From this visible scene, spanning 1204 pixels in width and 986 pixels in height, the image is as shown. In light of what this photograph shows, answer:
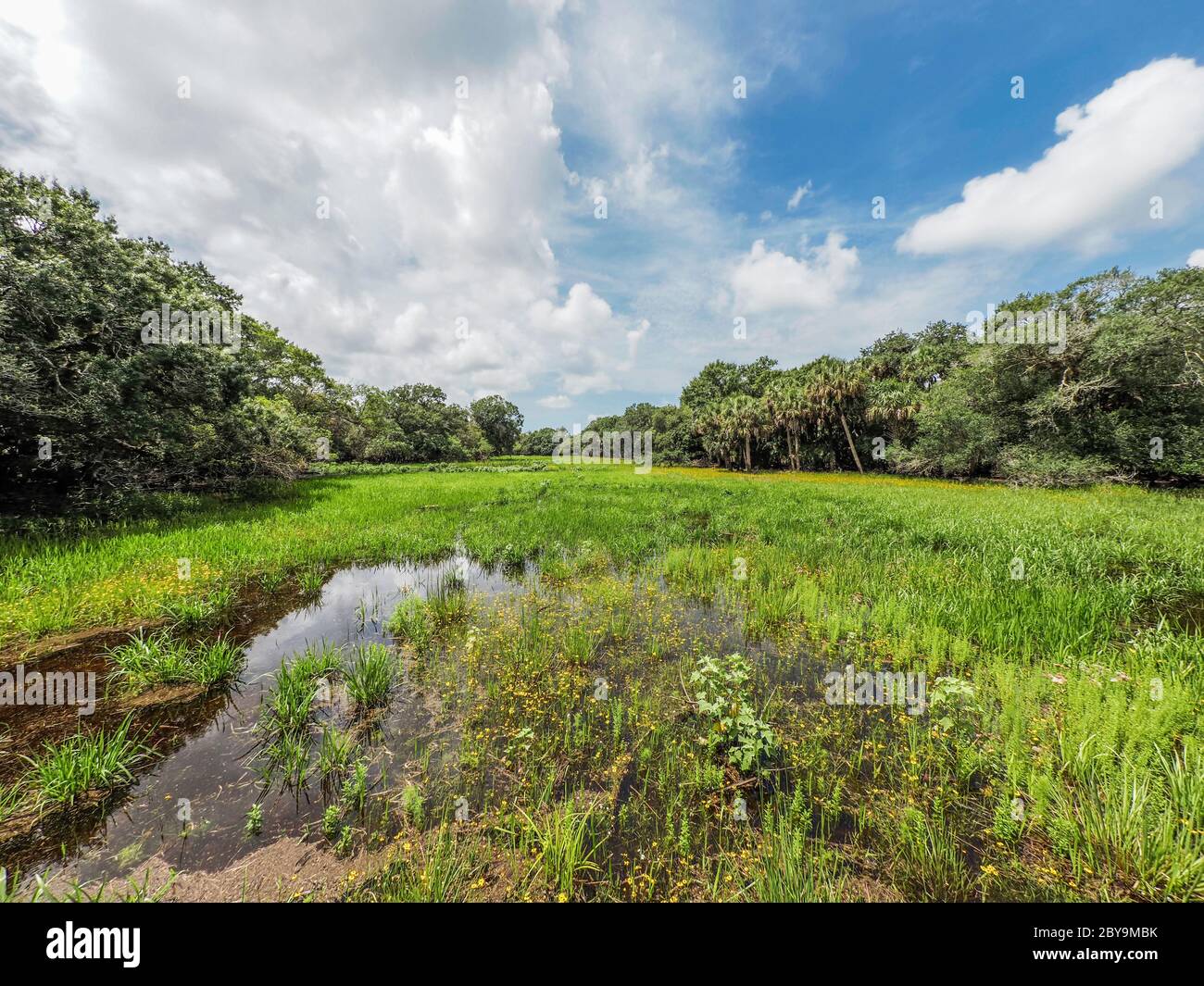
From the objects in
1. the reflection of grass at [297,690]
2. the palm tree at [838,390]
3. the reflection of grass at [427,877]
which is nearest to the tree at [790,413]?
the palm tree at [838,390]

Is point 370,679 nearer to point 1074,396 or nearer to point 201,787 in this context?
point 201,787

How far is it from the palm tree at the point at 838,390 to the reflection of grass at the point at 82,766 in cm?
4963

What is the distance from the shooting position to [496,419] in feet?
279

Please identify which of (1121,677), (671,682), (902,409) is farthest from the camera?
(902,409)

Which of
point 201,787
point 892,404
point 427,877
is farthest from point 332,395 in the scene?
point 892,404

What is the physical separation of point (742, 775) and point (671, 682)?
4.45 ft

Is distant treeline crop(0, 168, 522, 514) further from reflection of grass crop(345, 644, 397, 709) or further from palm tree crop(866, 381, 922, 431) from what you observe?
palm tree crop(866, 381, 922, 431)

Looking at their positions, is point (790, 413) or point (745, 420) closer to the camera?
point (790, 413)

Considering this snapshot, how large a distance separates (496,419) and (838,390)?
6634cm

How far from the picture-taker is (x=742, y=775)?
3.43 m

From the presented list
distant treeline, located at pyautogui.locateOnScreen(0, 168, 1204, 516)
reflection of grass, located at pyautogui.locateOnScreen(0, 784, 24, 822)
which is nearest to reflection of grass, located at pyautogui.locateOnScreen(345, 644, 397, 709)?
reflection of grass, located at pyautogui.locateOnScreen(0, 784, 24, 822)
